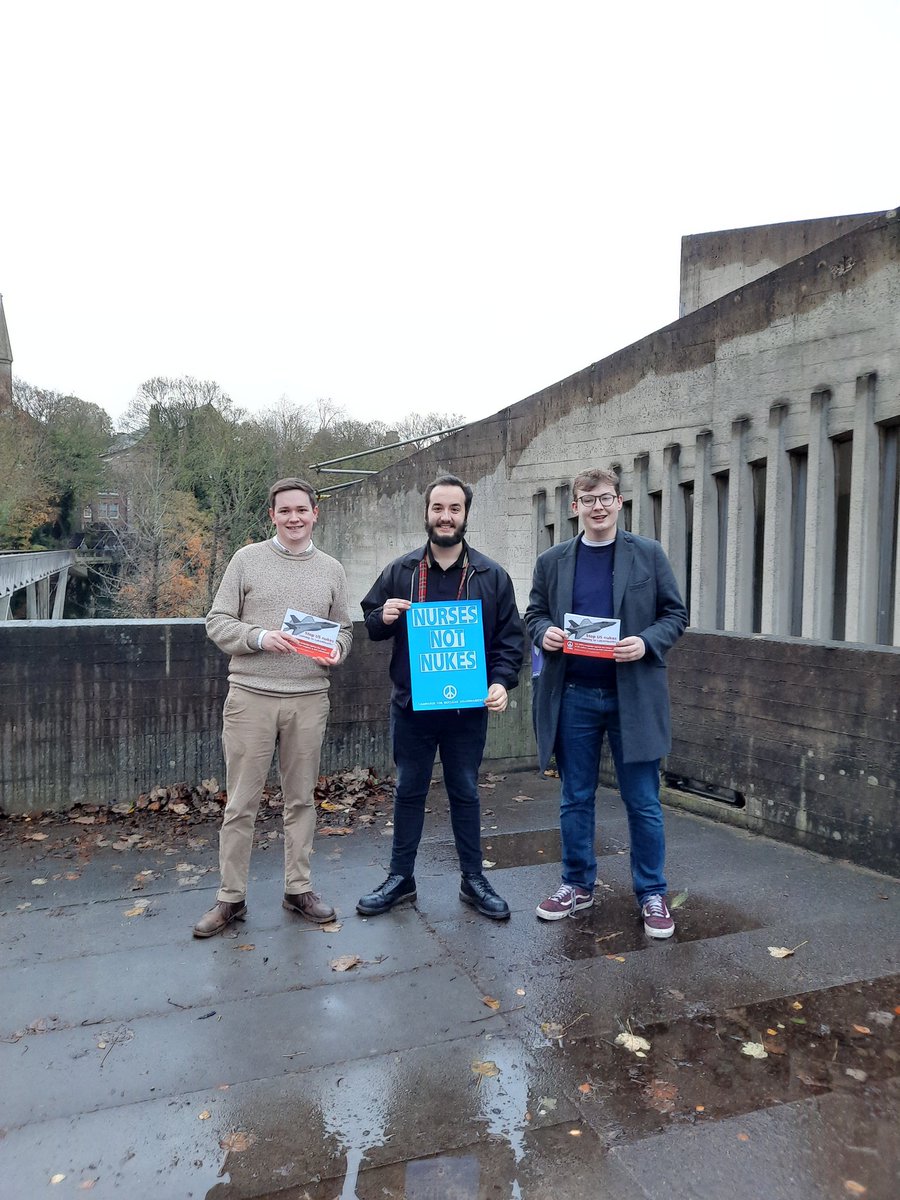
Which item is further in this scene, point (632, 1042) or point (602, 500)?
point (602, 500)

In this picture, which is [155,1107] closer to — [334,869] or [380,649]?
[334,869]

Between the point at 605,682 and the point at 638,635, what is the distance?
0.32m

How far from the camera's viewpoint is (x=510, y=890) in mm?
4980

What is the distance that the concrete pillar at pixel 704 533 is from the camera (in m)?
10.4

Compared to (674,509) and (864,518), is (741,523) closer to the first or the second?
(674,509)

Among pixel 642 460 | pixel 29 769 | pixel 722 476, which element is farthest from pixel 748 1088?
pixel 642 460

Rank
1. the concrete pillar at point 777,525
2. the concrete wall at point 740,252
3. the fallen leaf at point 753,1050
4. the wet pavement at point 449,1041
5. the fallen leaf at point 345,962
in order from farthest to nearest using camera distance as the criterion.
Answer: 1. the concrete wall at point 740,252
2. the concrete pillar at point 777,525
3. the fallen leaf at point 345,962
4. the fallen leaf at point 753,1050
5. the wet pavement at point 449,1041

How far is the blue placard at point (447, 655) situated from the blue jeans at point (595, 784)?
1.67 feet

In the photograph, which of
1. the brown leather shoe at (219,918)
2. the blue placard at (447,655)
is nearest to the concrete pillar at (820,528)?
the blue placard at (447,655)

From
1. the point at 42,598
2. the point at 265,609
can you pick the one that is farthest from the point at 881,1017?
the point at 42,598

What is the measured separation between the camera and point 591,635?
13.9 feet

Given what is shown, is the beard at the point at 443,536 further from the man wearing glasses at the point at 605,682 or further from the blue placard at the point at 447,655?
the man wearing glasses at the point at 605,682

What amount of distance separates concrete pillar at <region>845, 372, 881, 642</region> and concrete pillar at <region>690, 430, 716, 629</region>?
83.4 inches

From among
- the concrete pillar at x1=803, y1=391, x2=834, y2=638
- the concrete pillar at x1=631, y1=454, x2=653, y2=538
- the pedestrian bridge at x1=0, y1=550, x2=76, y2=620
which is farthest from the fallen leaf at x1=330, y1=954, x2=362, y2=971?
the pedestrian bridge at x1=0, y1=550, x2=76, y2=620
